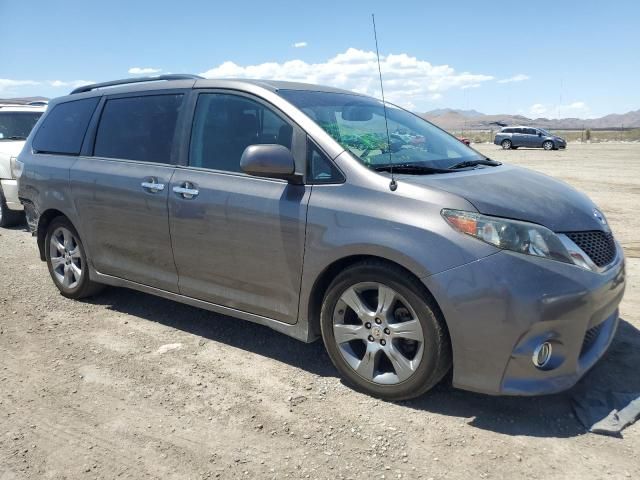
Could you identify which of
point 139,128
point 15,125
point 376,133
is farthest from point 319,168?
point 15,125

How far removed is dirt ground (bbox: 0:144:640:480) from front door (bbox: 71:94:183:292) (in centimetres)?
57

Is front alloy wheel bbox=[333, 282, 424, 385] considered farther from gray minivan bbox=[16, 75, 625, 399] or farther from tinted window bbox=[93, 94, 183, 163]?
tinted window bbox=[93, 94, 183, 163]

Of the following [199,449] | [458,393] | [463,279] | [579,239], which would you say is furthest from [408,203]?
[199,449]

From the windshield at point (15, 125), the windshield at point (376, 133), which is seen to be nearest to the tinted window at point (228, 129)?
the windshield at point (376, 133)

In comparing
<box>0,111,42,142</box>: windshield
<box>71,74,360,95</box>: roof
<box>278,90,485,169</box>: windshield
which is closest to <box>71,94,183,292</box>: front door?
<box>71,74,360,95</box>: roof

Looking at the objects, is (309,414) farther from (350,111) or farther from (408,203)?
(350,111)

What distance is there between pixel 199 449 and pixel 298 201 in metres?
1.50

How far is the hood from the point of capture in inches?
118

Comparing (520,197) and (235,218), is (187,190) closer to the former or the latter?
(235,218)

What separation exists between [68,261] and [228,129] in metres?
2.29

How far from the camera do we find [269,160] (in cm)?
334

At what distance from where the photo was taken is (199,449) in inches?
111

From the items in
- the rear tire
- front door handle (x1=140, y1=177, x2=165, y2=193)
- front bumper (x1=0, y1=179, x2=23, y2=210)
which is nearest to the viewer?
front door handle (x1=140, y1=177, x2=165, y2=193)

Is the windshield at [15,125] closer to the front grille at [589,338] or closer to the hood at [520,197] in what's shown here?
the hood at [520,197]
